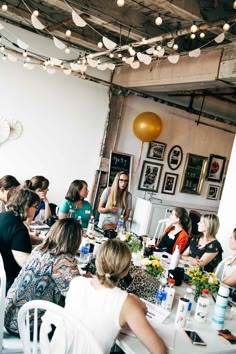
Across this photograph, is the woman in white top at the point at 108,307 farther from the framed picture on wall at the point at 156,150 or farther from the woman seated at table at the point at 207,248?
the framed picture on wall at the point at 156,150

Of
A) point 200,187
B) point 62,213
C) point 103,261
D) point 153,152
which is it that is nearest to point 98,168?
point 153,152

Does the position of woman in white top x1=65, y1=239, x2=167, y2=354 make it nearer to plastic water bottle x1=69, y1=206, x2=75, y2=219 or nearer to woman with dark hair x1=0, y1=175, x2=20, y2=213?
woman with dark hair x1=0, y1=175, x2=20, y2=213

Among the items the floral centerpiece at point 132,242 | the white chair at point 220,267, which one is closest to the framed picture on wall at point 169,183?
the white chair at point 220,267

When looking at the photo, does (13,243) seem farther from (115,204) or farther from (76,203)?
(115,204)

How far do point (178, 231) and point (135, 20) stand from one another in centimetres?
265

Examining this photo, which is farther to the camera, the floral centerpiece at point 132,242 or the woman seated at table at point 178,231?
the woman seated at table at point 178,231

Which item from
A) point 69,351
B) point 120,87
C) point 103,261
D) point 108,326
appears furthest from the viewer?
point 120,87

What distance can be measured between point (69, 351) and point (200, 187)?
6.65m

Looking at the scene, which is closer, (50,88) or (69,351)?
(69,351)

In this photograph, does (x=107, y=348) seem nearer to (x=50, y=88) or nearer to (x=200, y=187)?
(x=50, y=88)

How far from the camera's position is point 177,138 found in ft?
24.3

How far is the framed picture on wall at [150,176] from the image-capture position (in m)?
7.10

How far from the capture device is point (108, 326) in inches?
70.7

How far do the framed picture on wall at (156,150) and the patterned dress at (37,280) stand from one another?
5054 mm
